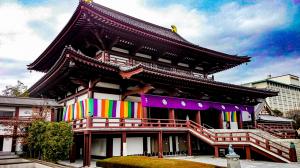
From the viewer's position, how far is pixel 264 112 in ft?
134

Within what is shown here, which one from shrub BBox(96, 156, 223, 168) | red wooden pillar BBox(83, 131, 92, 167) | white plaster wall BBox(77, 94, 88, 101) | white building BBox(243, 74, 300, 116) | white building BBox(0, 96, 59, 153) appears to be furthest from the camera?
white building BBox(243, 74, 300, 116)

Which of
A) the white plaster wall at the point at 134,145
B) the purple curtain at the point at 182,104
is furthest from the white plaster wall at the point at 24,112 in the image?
the purple curtain at the point at 182,104

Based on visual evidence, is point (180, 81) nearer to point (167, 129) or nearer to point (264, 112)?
point (167, 129)

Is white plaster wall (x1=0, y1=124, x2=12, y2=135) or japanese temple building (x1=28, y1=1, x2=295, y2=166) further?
white plaster wall (x1=0, y1=124, x2=12, y2=135)

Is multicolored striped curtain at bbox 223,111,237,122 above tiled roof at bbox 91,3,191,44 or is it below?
below

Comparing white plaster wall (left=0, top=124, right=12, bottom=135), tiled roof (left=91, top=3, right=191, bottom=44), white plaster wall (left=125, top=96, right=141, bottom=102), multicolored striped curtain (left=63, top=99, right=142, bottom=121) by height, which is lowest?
white plaster wall (left=0, top=124, right=12, bottom=135)

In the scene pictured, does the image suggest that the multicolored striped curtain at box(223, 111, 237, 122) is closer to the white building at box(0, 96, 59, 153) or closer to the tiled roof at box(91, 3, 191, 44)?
the tiled roof at box(91, 3, 191, 44)

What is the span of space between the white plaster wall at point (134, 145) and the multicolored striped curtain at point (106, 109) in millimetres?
1602

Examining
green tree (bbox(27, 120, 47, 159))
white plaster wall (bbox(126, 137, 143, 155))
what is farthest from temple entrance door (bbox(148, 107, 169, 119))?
green tree (bbox(27, 120, 47, 159))

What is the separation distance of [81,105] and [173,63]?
30.9 feet

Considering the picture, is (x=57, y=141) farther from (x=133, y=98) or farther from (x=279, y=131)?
(x=279, y=131)

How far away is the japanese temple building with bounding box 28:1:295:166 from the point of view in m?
14.1

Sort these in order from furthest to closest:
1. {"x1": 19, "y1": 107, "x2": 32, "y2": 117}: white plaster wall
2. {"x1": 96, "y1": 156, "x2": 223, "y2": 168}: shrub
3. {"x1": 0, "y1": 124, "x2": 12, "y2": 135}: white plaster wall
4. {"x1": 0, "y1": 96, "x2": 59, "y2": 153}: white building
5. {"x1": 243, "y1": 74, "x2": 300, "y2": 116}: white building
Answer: {"x1": 243, "y1": 74, "x2": 300, "y2": 116}: white building
{"x1": 19, "y1": 107, "x2": 32, "y2": 117}: white plaster wall
{"x1": 0, "y1": 124, "x2": 12, "y2": 135}: white plaster wall
{"x1": 0, "y1": 96, "x2": 59, "y2": 153}: white building
{"x1": 96, "y1": 156, "x2": 223, "y2": 168}: shrub

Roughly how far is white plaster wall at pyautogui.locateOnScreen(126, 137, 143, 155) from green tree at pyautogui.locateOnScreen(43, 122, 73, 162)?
4224 millimetres
